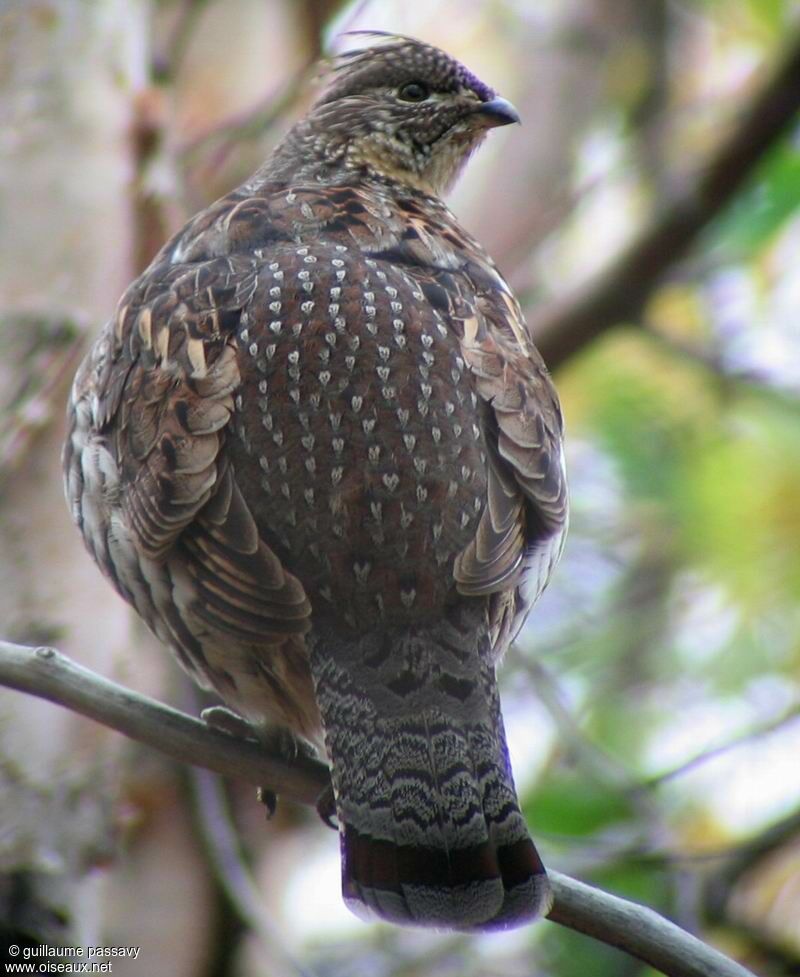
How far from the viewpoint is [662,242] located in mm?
6652

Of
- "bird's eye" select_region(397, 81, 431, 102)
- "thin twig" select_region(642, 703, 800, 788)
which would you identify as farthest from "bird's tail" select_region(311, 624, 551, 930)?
"bird's eye" select_region(397, 81, 431, 102)

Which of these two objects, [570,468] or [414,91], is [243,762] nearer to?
[414,91]

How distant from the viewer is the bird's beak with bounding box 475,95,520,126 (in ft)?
17.0

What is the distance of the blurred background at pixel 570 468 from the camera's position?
538cm

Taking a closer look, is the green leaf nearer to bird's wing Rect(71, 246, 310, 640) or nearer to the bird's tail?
bird's wing Rect(71, 246, 310, 640)

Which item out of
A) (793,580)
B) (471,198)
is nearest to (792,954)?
(793,580)

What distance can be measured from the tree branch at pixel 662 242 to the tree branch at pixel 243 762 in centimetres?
316

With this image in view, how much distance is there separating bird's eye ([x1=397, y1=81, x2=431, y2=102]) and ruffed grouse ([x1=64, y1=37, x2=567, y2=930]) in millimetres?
1085

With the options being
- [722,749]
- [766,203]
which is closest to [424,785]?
[722,749]

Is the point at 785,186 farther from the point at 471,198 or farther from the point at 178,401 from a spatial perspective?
the point at 178,401

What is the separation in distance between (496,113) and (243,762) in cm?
255

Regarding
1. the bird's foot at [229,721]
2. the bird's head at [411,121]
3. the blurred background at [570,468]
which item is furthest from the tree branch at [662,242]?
the bird's foot at [229,721]

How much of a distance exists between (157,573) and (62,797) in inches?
59.1

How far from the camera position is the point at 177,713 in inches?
139
